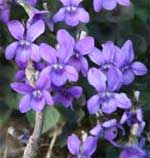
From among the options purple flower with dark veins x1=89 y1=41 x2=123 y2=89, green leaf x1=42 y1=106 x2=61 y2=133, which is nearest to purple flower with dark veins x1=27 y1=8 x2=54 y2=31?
purple flower with dark veins x1=89 y1=41 x2=123 y2=89

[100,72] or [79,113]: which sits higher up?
[100,72]

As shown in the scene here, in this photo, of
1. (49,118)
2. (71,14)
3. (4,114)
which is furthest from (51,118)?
(71,14)

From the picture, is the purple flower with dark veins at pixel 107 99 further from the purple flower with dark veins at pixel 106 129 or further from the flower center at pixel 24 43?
the flower center at pixel 24 43

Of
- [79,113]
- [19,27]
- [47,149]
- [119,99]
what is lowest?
[47,149]

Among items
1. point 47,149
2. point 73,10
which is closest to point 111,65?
point 73,10

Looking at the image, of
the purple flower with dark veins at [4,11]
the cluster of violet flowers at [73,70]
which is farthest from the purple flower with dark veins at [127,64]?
the purple flower with dark veins at [4,11]

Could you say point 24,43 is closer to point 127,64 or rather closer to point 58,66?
point 58,66

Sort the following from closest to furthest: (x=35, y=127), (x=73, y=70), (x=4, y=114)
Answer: (x=73, y=70), (x=35, y=127), (x=4, y=114)

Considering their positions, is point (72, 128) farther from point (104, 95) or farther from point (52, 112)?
point (104, 95)
